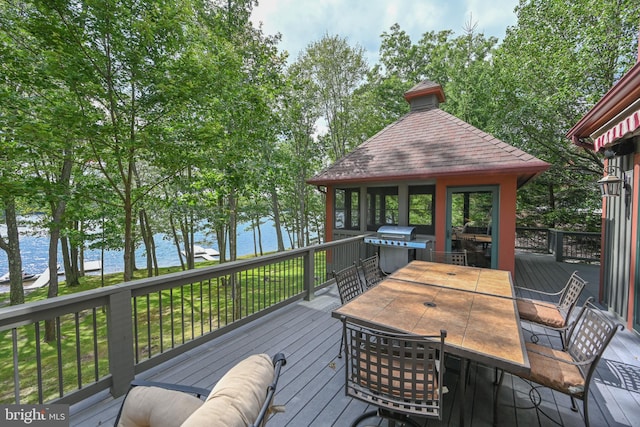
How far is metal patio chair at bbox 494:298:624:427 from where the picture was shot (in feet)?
5.41

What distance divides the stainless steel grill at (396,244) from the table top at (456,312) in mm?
2504

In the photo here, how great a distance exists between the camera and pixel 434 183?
20.9ft

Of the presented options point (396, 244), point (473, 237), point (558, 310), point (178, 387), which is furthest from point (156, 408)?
point (473, 237)

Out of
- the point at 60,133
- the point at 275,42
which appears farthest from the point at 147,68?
the point at 275,42

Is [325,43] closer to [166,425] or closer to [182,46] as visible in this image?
[182,46]

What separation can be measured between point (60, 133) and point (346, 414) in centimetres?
539

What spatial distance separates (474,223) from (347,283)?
7235mm

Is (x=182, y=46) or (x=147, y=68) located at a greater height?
(x=182, y=46)

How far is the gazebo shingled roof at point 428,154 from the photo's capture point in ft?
17.8

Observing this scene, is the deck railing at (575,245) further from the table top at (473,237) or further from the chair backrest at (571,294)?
the chair backrest at (571,294)

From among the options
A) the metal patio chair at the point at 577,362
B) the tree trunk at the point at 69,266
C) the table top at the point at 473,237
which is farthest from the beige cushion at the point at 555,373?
the tree trunk at the point at 69,266

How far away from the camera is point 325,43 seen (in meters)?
12.5

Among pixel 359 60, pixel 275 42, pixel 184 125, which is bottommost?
pixel 184 125

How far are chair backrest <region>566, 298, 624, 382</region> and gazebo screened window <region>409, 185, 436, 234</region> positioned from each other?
4.50 metres
